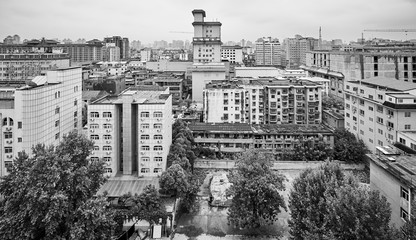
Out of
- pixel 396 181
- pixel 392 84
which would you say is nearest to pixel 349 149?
pixel 392 84

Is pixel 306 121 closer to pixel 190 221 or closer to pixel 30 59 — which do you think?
pixel 190 221

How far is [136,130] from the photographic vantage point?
59.0 feet

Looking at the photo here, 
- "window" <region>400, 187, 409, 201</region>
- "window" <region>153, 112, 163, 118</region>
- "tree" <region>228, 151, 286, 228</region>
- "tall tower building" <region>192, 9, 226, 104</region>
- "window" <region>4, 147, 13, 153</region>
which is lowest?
"tree" <region>228, 151, 286, 228</region>

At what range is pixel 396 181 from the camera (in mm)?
10336

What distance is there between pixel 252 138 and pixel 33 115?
13.2 meters

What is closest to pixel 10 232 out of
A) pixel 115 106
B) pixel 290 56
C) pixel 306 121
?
pixel 115 106

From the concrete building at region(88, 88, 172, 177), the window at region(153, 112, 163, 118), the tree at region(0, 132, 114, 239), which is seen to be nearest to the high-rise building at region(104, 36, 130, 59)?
the concrete building at region(88, 88, 172, 177)

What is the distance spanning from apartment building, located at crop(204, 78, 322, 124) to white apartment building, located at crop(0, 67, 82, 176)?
12.0 m

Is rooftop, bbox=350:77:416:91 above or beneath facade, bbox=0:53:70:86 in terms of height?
beneath

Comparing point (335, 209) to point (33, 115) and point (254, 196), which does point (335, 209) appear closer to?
point (254, 196)

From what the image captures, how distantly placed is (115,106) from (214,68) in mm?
21398

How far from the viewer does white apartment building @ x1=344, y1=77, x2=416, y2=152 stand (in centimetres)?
1930

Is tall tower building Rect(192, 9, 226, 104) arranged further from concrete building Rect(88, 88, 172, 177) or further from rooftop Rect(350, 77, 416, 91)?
concrete building Rect(88, 88, 172, 177)

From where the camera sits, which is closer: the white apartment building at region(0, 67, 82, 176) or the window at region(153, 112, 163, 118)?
the white apartment building at region(0, 67, 82, 176)
